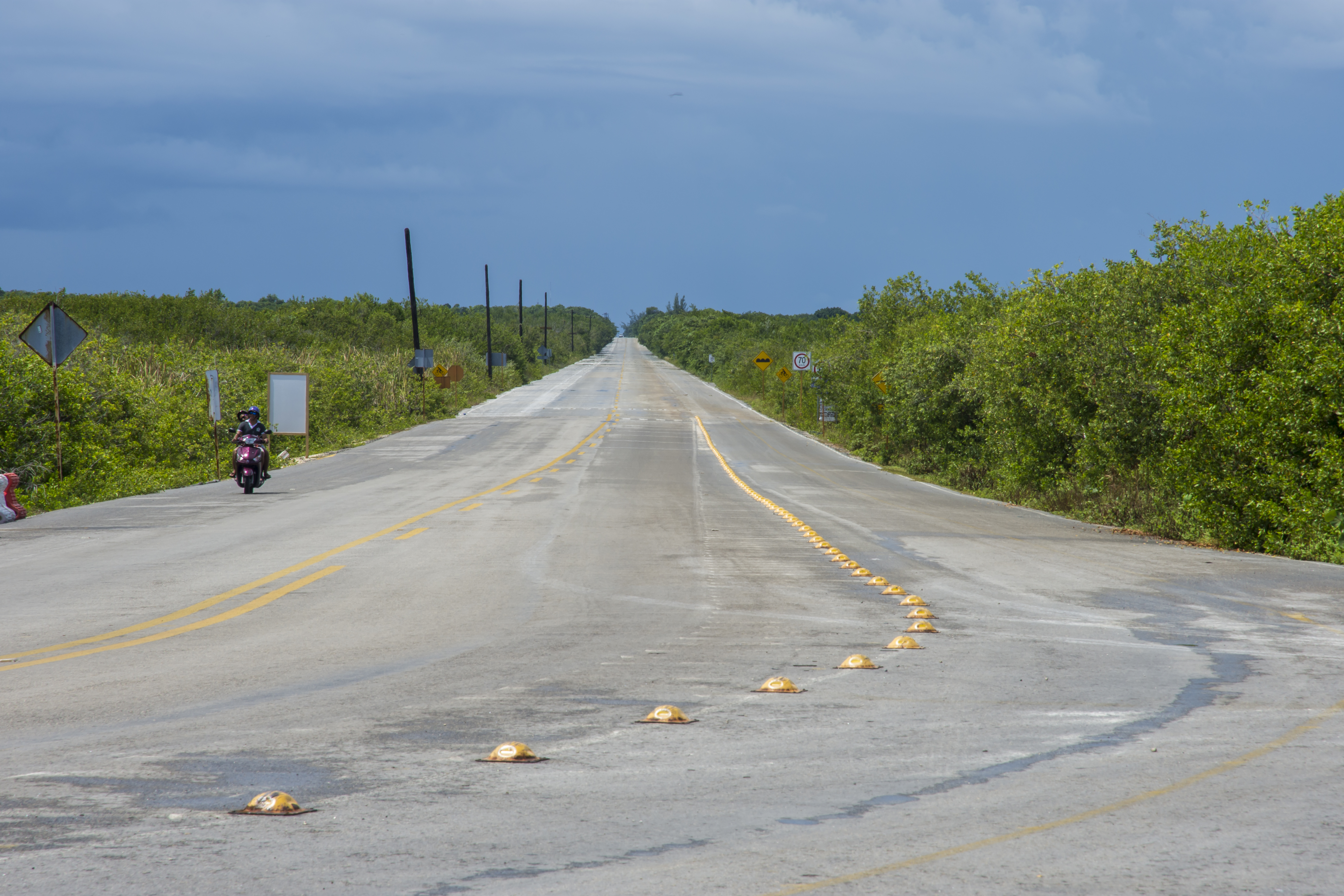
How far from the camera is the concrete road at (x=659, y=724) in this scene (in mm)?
3762

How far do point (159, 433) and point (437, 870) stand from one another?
25521mm

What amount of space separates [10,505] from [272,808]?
14.5 metres

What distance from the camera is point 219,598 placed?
9820 mm

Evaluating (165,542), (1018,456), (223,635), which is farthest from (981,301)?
(223,635)

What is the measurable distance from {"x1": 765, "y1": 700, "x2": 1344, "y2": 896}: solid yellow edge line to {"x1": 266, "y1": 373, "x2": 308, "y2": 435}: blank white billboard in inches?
1138

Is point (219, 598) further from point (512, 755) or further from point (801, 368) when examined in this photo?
point (801, 368)

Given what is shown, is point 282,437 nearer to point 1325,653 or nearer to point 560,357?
point 1325,653

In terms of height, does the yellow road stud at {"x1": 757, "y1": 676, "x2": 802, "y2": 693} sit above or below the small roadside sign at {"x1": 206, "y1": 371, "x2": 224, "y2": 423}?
below

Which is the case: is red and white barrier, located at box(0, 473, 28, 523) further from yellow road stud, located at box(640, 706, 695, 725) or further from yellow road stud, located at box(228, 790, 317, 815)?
yellow road stud, located at box(228, 790, 317, 815)

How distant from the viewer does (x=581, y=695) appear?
628cm

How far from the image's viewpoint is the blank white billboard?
3127cm

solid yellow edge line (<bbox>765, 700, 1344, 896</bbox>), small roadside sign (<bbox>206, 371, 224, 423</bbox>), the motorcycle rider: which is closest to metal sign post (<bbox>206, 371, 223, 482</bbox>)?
small roadside sign (<bbox>206, 371, 224, 423</bbox>)

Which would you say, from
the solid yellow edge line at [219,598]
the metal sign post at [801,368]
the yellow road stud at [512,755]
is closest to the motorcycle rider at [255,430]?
the solid yellow edge line at [219,598]

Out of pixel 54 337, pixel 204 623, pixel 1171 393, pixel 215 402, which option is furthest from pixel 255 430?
pixel 1171 393
